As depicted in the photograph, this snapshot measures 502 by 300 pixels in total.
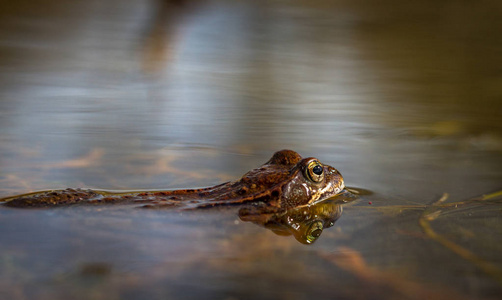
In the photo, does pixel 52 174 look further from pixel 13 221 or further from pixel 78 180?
pixel 13 221

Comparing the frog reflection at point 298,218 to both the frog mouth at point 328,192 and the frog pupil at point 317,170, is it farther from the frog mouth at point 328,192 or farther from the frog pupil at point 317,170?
the frog pupil at point 317,170

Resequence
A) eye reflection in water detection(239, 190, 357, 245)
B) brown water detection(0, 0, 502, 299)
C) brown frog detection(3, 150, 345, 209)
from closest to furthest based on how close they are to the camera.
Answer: brown water detection(0, 0, 502, 299) < eye reflection in water detection(239, 190, 357, 245) < brown frog detection(3, 150, 345, 209)

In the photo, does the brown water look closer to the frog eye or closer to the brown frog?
the brown frog

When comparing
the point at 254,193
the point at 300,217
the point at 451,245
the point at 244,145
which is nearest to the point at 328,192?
the point at 300,217

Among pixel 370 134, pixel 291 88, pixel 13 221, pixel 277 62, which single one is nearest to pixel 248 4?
pixel 277 62

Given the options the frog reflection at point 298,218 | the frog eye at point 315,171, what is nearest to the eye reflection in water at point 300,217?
the frog reflection at point 298,218

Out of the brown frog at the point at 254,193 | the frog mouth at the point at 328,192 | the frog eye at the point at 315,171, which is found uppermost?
the frog eye at the point at 315,171

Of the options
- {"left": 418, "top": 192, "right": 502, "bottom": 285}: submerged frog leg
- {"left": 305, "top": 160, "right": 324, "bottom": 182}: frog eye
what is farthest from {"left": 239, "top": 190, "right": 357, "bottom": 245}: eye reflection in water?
{"left": 418, "top": 192, "right": 502, "bottom": 285}: submerged frog leg

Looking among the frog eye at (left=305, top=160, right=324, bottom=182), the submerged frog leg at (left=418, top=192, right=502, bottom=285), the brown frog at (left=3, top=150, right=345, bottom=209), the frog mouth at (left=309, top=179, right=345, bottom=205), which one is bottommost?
the submerged frog leg at (left=418, top=192, right=502, bottom=285)
